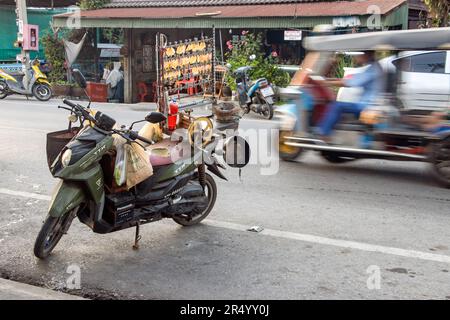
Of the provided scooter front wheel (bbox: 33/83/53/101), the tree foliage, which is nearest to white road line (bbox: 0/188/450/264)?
the tree foliage

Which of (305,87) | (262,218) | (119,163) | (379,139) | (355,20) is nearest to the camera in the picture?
(119,163)

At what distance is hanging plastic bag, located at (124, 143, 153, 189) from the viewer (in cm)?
462

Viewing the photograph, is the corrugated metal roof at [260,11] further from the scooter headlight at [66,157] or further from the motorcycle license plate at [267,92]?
the scooter headlight at [66,157]

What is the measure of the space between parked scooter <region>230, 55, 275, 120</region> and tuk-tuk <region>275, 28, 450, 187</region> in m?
5.42

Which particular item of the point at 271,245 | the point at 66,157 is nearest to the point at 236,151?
the point at 271,245

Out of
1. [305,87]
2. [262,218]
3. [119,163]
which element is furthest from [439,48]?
[119,163]

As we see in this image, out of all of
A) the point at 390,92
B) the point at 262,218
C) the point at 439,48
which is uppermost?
the point at 439,48

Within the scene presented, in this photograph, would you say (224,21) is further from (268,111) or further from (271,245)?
(271,245)

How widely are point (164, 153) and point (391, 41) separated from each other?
3484mm

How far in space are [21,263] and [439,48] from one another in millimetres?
5100

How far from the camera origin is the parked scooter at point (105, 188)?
14.2ft

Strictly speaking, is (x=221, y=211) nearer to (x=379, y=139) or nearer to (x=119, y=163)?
(x=119, y=163)

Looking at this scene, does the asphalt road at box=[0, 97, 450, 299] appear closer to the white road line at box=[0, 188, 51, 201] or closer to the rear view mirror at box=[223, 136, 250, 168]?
the white road line at box=[0, 188, 51, 201]

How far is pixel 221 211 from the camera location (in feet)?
20.0
